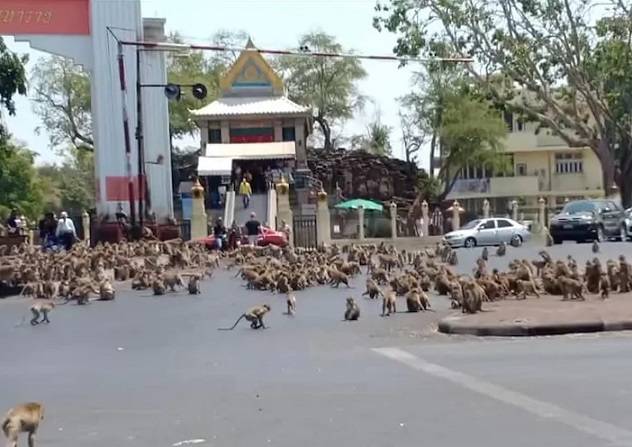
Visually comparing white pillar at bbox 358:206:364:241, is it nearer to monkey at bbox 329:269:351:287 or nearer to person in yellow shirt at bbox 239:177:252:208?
person in yellow shirt at bbox 239:177:252:208

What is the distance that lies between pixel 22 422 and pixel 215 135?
5502 cm

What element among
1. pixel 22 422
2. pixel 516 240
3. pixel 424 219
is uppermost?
pixel 424 219

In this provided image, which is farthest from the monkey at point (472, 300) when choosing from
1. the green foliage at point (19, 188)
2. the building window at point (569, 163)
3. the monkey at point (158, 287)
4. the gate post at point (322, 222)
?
the building window at point (569, 163)

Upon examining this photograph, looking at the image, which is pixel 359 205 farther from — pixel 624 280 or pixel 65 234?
pixel 624 280

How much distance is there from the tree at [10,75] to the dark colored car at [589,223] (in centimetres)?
2251

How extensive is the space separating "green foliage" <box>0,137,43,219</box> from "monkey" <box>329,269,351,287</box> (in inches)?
1731

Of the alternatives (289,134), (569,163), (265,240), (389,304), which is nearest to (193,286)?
(389,304)

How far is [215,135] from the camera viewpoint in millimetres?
63094

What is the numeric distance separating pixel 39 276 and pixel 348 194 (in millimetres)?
39516

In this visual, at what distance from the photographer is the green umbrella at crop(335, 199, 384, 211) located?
189 ft

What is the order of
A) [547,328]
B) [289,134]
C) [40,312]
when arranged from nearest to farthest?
[547,328] → [40,312] → [289,134]

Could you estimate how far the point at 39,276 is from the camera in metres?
26.2

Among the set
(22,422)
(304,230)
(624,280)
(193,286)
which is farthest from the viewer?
(304,230)

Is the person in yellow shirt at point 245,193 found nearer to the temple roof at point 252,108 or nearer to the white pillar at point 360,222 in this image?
the white pillar at point 360,222
